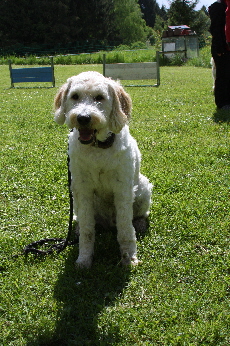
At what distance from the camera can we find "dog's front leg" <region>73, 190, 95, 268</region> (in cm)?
321

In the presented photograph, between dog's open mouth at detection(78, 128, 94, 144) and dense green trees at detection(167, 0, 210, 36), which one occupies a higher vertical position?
dense green trees at detection(167, 0, 210, 36)

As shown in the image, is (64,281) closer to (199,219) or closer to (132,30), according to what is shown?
(199,219)

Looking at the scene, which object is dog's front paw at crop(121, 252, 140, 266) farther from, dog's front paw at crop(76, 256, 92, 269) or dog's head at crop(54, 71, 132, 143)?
dog's head at crop(54, 71, 132, 143)

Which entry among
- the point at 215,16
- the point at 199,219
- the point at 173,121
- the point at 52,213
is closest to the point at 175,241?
the point at 199,219

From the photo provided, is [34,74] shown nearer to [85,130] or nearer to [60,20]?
[85,130]

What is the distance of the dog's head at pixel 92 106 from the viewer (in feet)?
9.14

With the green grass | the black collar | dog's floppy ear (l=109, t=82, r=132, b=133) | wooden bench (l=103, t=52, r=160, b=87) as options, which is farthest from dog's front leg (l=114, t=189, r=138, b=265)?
wooden bench (l=103, t=52, r=160, b=87)

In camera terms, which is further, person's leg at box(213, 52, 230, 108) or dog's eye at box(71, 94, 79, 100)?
person's leg at box(213, 52, 230, 108)

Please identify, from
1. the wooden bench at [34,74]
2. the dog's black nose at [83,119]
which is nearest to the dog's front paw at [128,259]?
the dog's black nose at [83,119]

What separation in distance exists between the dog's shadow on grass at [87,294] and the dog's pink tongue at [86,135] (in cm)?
108

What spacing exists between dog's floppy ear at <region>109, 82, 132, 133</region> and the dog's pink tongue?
219 mm

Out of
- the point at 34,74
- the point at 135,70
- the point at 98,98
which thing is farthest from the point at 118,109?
the point at 34,74

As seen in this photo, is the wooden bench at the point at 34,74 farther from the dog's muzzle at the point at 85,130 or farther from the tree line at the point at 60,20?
the tree line at the point at 60,20

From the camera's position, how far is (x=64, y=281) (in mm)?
3016
